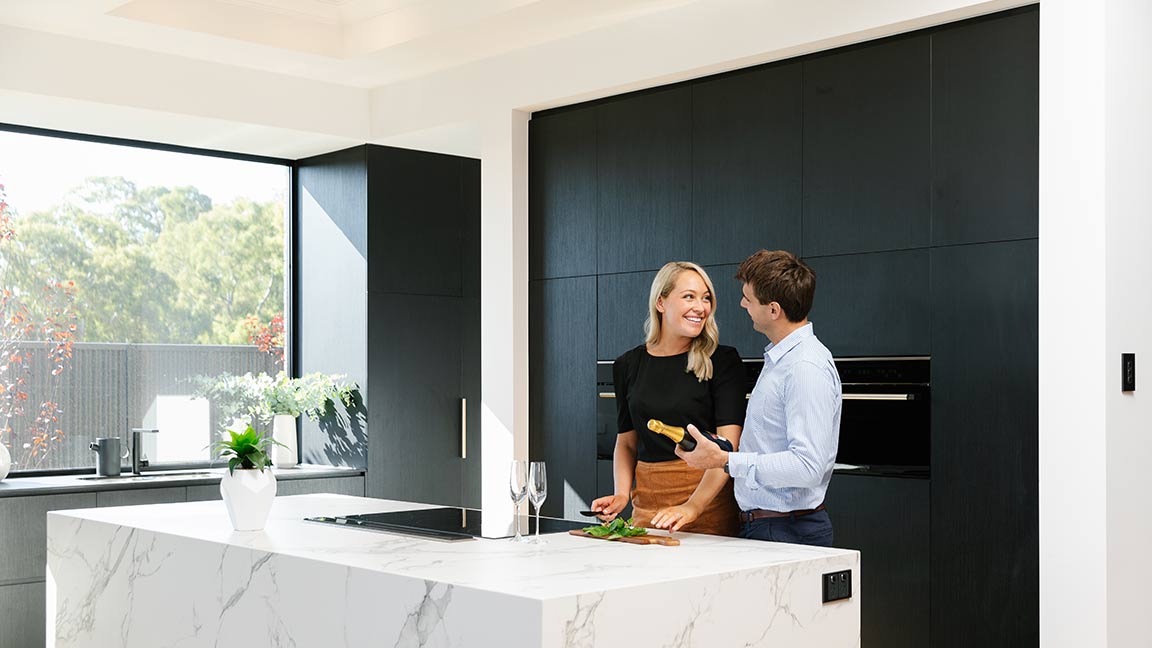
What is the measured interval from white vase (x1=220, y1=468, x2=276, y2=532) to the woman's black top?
1.09 meters

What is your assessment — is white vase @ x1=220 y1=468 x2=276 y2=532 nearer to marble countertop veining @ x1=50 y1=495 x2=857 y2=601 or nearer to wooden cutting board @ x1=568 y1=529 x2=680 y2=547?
marble countertop veining @ x1=50 y1=495 x2=857 y2=601

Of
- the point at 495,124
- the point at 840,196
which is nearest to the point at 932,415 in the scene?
the point at 840,196

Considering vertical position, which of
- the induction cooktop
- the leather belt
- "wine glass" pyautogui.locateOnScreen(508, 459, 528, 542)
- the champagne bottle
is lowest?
the induction cooktop

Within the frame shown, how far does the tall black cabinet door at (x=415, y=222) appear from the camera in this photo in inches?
255

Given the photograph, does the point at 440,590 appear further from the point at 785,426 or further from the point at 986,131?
the point at 986,131

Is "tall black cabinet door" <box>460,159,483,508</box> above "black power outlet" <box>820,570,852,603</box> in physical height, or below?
above

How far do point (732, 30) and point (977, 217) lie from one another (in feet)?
4.24

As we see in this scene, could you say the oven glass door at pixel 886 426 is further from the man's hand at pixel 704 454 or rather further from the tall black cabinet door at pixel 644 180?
the man's hand at pixel 704 454

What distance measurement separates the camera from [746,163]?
4645mm

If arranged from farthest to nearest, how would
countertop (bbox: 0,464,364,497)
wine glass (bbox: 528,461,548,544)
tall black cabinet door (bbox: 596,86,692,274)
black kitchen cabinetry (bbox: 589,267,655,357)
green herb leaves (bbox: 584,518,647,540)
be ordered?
countertop (bbox: 0,464,364,497) → black kitchen cabinetry (bbox: 589,267,655,357) → tall black cabinet door (bbox: 596,86,692,274) → green herb leaves (bbox: 584,518,647,540) → wine glass (bbox: 528,461,548,544)

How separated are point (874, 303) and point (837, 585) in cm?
155

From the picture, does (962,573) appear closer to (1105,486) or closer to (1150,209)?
(1105,486)

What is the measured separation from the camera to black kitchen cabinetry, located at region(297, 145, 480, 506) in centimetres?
644

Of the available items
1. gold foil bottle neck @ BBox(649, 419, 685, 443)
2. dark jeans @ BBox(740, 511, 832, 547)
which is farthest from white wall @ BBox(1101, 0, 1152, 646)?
gold foil bottle neck @ BBox(649, 419, 685, 443)
